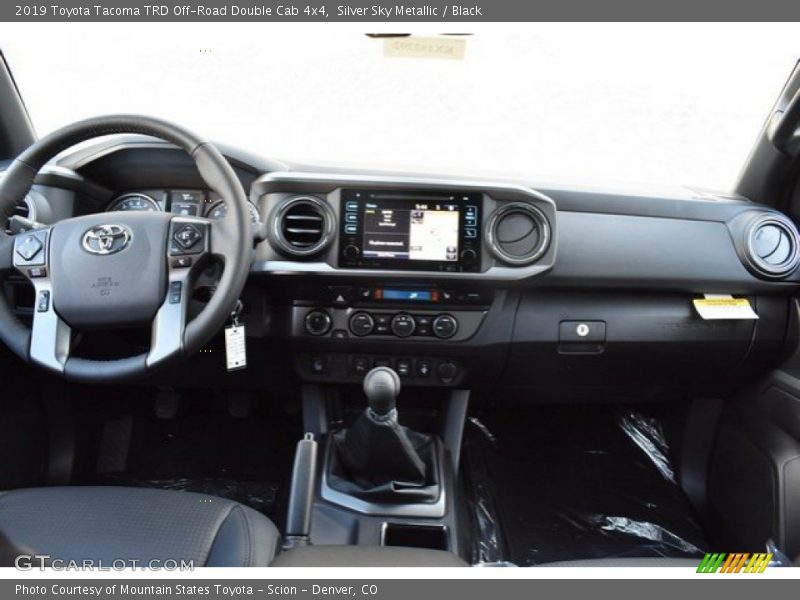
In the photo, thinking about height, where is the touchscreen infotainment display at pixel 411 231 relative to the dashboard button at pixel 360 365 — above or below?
above

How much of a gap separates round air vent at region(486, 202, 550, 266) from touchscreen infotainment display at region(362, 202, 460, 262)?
109 millimetres

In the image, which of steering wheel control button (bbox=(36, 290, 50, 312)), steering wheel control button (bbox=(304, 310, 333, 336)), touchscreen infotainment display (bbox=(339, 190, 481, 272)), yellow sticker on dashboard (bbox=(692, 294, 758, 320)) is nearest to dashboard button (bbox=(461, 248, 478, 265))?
touchscreen infotainment display (bbox=(339, 190, 481, 272))

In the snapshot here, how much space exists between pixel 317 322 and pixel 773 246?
138 centimetres

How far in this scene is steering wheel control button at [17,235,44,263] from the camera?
1.38 meters

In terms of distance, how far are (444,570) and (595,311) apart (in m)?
1.03

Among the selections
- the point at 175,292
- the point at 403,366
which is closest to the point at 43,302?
the point at 175,292

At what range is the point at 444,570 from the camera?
3.50 ft

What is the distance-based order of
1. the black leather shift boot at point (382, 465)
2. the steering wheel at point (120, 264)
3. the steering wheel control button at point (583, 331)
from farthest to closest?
the steering wheel control button at point (583, 331) → the black leather shift boot at point (382, 465) → the steering wheel at point (120, 264)

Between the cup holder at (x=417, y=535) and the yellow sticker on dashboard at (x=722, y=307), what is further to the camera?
the yellow sticker on dashboard at (x=722, y=307)

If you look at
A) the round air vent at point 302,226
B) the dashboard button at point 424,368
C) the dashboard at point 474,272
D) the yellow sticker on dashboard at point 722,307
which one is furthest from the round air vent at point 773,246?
the round air vent at point 302,226

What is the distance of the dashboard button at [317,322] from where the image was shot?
1.80 m

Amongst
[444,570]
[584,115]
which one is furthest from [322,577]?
[584,115]

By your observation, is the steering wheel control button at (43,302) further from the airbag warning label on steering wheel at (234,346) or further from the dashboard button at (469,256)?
the dashboard button at (469,256)

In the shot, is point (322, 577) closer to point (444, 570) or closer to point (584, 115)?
point (444, 570)
